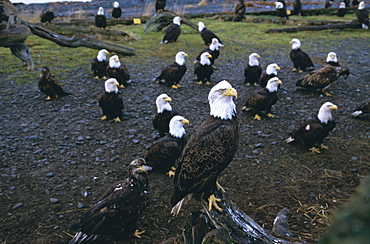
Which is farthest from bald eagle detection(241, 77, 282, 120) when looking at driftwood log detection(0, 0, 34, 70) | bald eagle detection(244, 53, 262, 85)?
driftwood log detection(0, 0, 34, 70)

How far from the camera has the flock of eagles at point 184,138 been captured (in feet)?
11.7

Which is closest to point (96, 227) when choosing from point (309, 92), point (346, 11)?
point (309, 92)

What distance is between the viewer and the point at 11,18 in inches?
388

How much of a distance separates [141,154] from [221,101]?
268cm

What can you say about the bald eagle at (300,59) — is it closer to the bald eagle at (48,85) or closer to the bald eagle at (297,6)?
the bald eagle at (48,85)

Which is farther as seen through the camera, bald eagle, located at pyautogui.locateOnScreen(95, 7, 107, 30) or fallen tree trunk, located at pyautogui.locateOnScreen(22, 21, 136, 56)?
bald eagle, located at pyautogui.locateOnScreen(95, 7, 107, 30)

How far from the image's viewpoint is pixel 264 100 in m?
7.11

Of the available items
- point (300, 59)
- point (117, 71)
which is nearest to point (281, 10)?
point (300, 59)

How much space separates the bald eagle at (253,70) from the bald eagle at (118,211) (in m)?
5.52

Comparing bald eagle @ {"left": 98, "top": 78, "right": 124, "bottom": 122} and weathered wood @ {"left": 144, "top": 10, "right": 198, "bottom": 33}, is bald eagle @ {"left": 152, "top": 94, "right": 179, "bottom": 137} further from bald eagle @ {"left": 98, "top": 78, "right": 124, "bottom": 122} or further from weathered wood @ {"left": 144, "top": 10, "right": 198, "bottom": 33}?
weathered wood @ {"left": 144, "top": 10, "right": 198, "bottom": 33}

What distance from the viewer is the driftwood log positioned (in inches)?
377

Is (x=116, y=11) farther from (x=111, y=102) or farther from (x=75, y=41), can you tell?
(x=111, y=102)

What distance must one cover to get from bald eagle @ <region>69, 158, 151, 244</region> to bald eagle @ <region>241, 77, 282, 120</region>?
3593 mm

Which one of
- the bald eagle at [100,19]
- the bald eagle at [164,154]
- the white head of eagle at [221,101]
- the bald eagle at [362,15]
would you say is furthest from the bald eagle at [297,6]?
the white head of eagle at [221,101]
